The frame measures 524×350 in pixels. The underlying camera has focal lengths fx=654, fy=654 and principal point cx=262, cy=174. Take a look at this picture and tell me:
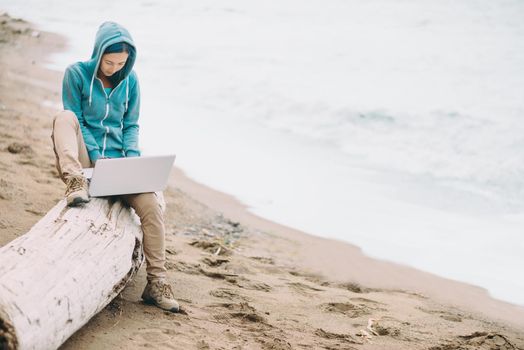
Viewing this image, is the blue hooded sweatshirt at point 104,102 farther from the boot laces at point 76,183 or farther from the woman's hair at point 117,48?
the boot laces at point 76,183

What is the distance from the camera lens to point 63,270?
2.79 metres

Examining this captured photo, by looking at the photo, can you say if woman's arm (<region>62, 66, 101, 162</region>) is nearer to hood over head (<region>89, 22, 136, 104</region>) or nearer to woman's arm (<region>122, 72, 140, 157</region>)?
hood over head (<region>89, 22, 136, 104</region>)

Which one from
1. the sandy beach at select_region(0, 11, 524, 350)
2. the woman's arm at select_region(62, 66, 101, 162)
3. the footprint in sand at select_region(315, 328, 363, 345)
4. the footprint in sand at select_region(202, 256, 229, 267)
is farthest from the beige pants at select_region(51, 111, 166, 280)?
the footprint in sand at select_region(202, 256, 229, 267)

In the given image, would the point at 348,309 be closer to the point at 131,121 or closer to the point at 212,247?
the point at 212,247

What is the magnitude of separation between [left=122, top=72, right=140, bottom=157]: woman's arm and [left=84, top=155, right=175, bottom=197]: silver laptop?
0.42 m

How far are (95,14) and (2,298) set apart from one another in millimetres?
19477

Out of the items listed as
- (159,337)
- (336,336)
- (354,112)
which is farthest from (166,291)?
(354,112)

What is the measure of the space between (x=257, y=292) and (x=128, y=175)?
1.25 metres

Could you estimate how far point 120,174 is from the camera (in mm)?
3432

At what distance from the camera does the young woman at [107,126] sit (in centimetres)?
350

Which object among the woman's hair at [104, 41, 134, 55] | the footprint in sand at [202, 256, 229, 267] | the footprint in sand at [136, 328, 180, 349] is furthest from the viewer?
the footprint in sand at [202, 256, 229, 267]

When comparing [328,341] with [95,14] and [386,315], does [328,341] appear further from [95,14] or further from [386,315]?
[95,14]

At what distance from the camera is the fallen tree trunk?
245cm

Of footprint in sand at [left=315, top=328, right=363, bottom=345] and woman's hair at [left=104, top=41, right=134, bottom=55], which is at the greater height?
woman's hair at [left=104, top=41, right=134, bottom=55]
